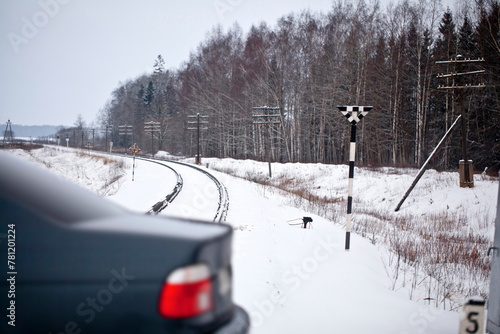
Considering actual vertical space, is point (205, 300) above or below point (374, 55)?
below

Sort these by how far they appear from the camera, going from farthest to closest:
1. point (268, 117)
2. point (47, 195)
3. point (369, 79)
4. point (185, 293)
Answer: point (369, 79), point (268, 117), point (47, 195), point (185, 293)

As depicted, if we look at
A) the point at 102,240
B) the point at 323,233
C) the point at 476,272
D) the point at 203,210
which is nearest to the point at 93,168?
the point at 203,210

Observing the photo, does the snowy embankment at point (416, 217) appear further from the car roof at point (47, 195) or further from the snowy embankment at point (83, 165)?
the snowy embankment at point (83, 165)

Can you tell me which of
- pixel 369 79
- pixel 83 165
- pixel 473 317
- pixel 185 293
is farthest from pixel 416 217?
pixel 83 165

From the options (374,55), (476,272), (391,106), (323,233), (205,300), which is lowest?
(476,272)

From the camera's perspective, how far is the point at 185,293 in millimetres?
1381

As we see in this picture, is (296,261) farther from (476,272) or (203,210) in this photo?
(476,272)

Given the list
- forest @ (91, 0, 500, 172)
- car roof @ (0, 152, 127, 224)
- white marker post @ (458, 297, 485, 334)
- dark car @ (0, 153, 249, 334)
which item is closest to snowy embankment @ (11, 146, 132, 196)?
forest @ (91, 0, 500, 172)

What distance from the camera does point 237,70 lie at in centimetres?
3656

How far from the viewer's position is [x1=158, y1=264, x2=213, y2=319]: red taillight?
4.46 ft

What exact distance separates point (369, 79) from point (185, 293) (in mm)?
30277

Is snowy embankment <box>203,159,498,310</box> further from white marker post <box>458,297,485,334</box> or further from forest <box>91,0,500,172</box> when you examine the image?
forest <box>91,0,500,172</box>

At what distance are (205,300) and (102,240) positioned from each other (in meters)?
0.51

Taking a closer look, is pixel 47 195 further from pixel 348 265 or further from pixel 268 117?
pixel 268 117
